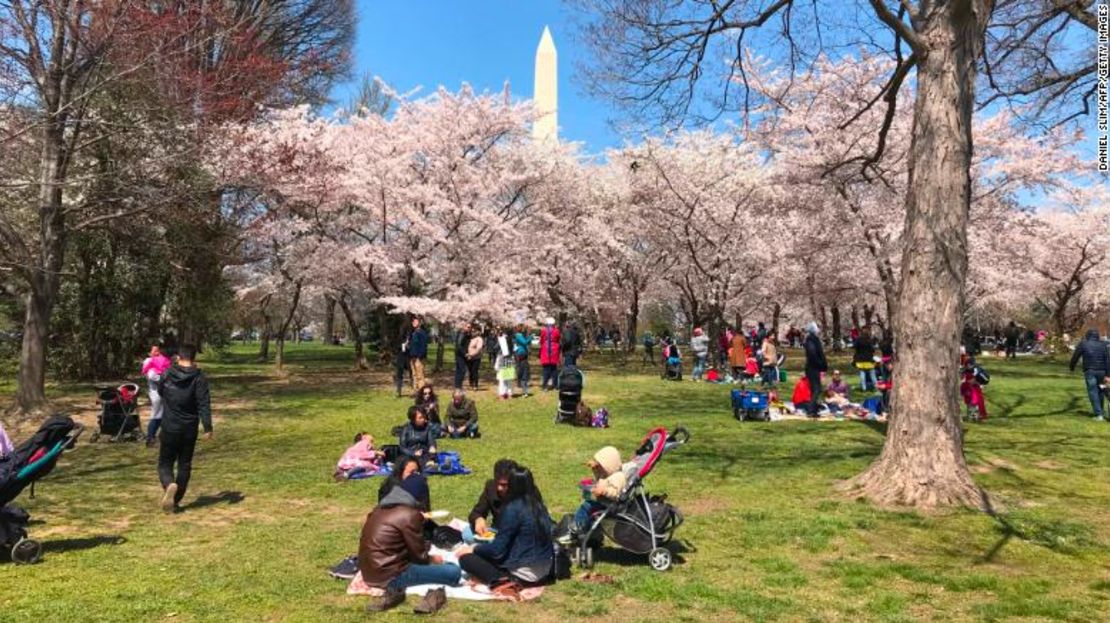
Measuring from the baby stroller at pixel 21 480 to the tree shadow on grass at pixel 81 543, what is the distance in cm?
29

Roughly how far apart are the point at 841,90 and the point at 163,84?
18987 millimetres

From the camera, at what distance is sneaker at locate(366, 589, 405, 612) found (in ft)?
15.6

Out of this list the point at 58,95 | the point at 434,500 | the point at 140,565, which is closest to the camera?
the point at 140,565

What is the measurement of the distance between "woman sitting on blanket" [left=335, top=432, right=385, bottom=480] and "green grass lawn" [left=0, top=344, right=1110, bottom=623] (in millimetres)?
220

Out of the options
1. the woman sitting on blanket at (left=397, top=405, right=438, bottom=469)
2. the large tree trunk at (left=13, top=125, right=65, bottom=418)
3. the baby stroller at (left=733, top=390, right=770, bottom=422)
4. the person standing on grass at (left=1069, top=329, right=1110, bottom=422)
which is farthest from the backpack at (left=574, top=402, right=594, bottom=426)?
the large tree trunk at (left=13, top=125, right=65, bottom=418)

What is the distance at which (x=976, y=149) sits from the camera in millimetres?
23344

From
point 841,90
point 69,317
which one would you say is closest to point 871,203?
point 841,90

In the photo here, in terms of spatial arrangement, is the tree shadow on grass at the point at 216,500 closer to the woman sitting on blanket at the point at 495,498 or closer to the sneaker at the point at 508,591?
the woman sitting on blanket at the point at 495,498

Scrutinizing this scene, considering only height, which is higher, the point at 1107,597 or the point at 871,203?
the point at 871,203

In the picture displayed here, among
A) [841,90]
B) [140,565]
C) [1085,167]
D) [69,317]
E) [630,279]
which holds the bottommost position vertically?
[140,565]

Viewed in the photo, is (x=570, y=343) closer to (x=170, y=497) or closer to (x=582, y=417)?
(x=582, y=417)

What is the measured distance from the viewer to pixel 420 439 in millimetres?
9422

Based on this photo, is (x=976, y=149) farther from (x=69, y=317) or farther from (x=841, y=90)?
(x=69, y=317)

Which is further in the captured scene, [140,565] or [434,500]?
[434,500]
